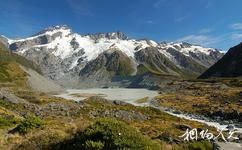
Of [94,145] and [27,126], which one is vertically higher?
[94,145]

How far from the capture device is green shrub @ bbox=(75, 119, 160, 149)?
14195 mm

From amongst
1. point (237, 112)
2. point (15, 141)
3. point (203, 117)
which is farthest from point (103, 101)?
point (15, 141)

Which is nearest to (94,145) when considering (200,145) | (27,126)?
(200,145)

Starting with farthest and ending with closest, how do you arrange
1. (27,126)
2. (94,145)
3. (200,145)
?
(27,126), (200,145), (94,145)

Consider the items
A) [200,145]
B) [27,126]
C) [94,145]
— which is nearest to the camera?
[94,145]

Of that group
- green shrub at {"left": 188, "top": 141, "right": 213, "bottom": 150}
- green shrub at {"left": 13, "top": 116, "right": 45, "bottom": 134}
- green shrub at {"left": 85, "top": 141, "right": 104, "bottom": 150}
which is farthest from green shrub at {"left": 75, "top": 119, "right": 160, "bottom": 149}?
green shrub at {"left": 13, "top": 116, "right": 45, "bottom": 134}

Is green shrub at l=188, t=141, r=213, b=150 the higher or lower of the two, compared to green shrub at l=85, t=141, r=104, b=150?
lower

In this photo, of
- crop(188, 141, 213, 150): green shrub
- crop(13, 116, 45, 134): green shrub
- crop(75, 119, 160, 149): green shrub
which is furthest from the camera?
crop(13, 116, 45, 134): green shrub

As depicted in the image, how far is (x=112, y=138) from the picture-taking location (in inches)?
581

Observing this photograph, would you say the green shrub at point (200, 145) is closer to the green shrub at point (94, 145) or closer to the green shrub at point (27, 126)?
the green shrub at point (94, 145)

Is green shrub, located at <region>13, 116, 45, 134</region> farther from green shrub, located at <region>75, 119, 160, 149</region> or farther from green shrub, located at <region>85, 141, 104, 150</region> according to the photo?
green shrub, located at <region>85, 141, 104, 150</region>

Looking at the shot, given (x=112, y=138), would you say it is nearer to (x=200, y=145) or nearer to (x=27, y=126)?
(x=200, y=145)

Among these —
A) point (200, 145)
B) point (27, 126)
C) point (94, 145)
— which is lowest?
point (200, 145)

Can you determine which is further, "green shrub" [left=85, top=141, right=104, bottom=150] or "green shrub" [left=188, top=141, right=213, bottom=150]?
"green shrub" [left=188, top=141, right=213, bottom=150]
